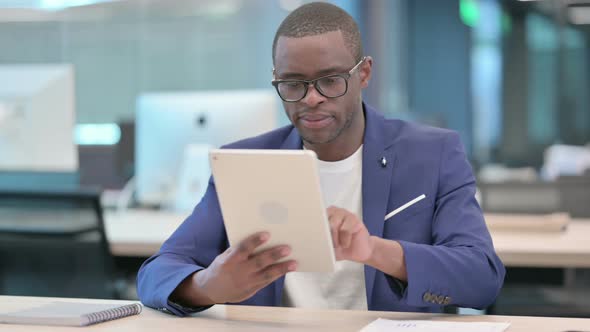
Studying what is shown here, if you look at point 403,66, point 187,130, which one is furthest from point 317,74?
A: point 403,66

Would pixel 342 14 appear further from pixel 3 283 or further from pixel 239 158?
pixel 3 283

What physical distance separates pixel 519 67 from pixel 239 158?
996 cm

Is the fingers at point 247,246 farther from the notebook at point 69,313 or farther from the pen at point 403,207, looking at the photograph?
the pen at point 403,207

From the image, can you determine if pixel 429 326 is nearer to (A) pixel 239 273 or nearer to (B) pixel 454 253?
(B) pixel 454 253

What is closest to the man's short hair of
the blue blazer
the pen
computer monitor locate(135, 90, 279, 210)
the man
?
the man

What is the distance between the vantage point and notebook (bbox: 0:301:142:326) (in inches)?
67.6

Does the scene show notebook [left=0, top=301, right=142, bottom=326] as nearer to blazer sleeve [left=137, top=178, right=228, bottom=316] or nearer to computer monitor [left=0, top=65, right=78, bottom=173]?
blazer sleeve [left=137, top=178, right=228, bottom=316]

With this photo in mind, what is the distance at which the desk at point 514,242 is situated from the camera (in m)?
2.68

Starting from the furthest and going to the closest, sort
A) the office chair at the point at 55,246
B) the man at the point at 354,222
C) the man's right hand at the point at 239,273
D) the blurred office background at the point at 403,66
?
the blurred office background at the point at 403,66, the office chair at the point at 55,246, the man at the point at 354,222, the man's right hand at the point at 239,273

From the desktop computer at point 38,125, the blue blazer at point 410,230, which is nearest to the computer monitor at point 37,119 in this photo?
the desktop computer at point 38,125

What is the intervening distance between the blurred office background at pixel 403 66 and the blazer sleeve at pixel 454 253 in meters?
1.06

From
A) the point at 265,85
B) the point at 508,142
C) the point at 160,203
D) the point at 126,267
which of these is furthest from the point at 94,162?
the point at 508,142

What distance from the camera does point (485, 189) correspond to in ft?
11.9

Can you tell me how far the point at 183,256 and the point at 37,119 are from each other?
181cm
